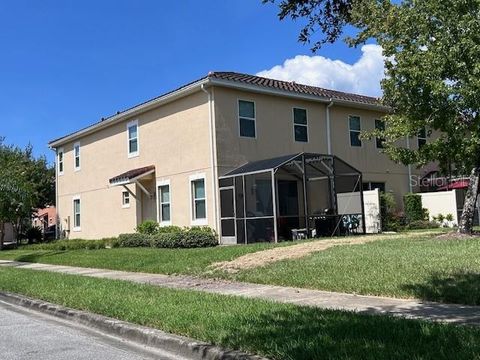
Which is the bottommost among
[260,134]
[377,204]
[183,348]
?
[183,348]

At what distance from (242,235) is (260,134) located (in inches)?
171

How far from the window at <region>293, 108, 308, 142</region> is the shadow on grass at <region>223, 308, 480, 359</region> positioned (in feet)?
56.3

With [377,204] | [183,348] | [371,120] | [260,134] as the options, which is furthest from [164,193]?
[183,348]

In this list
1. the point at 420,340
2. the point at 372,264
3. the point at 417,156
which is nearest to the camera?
the point at 420,340

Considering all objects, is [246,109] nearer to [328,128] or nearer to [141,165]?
[328,128]

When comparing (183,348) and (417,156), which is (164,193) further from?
(183,348)

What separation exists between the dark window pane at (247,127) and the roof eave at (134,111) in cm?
219

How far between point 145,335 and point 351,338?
280 cm

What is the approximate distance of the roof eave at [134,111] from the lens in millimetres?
21797

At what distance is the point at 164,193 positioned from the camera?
79.3ft

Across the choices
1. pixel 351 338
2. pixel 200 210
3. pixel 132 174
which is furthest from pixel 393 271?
pixel 132 174

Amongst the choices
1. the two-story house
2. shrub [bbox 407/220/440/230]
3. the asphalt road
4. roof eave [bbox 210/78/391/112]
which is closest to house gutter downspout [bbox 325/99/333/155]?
the two-story house

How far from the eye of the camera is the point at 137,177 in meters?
24.1

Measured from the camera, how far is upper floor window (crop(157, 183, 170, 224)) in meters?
23.9
